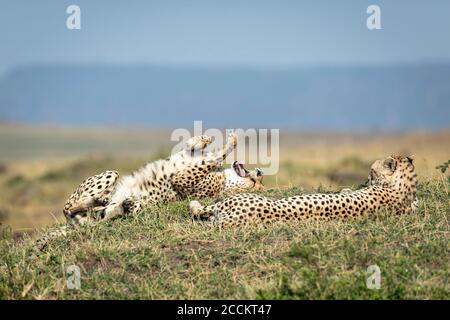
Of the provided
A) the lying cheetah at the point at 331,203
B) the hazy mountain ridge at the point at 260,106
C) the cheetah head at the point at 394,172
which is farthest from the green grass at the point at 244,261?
the hazy mountain ridge at the point at 260,106

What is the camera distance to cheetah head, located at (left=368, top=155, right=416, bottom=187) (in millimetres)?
8070

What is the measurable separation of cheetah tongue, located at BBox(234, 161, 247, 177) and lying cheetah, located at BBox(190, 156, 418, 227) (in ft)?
3.93

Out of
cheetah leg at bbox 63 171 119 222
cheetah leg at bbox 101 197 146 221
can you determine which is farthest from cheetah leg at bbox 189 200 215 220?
cheetah leg at bbox 63 171 119 222

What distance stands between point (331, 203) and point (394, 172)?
2.63 feet

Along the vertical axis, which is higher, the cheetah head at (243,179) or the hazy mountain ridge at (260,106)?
the cheetah head at (243,179)

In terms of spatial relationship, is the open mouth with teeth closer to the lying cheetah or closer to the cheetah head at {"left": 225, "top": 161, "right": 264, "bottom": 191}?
the cheetah head at {"left": 225, "top": 161, "right": 264, "bottom": 191}

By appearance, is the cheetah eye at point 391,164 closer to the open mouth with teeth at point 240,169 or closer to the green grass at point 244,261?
the green grass at point 244,261

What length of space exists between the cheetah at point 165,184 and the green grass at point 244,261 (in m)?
0.69

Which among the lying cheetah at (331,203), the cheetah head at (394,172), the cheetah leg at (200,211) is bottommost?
the cheetah leg at (200,211)

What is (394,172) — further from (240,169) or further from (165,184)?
(165,184)

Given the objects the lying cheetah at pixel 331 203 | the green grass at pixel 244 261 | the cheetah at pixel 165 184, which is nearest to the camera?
the green grass at pixel 244 261

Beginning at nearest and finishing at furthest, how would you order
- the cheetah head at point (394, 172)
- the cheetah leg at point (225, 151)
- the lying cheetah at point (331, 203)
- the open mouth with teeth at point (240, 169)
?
the lying cheetah at point (331, 203), the cheetah head at point (394, 172), the cheetah leg at point (225, 151), the open mouth with teeth at point (240, 169)

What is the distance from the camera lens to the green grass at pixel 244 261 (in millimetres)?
6070
